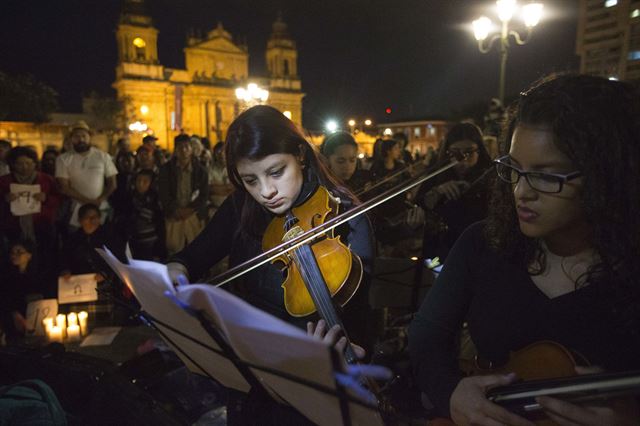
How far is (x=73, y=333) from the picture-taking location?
400 cm

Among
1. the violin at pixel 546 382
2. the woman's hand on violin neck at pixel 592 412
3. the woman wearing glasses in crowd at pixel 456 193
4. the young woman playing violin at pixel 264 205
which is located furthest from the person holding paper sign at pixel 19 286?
the woman's hand on violin neck at pixel 592 412

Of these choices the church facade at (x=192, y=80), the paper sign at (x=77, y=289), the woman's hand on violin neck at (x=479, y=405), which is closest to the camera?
the woman's hand on violin neck at (x=479, y=405)

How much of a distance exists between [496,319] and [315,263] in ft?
2.41

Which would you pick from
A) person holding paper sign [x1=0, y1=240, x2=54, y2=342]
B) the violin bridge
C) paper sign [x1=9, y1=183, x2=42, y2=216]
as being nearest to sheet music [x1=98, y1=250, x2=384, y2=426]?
the violin bridge

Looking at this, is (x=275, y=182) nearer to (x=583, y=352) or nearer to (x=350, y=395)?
(x=350, y=395)

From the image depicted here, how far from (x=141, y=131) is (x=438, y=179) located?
3910cm

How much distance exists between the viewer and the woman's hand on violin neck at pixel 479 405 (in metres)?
1.08

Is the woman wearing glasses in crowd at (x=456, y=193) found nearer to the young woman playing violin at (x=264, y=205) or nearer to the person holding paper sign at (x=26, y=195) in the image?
the young woman playing violin at (x=264, y=205)

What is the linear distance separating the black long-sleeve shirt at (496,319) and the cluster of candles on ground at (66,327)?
12.7 feet

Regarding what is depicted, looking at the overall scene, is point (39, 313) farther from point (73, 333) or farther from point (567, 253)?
point (567, 253)

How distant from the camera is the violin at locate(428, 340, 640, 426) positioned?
868 mm

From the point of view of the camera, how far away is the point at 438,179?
380cm

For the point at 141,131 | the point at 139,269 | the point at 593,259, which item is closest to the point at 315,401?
the point at 139,269

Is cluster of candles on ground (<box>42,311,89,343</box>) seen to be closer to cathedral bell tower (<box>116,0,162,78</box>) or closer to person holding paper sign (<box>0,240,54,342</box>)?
person holding paper sign (<box>0,240,54,342</box>)
